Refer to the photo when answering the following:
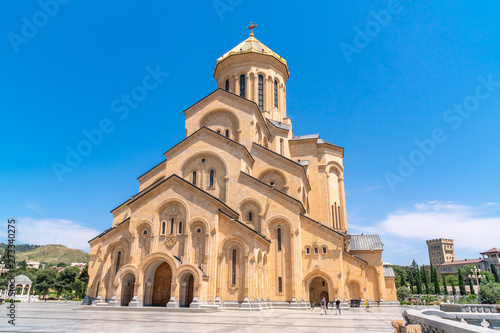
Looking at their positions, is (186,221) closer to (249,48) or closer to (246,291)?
(246,291)

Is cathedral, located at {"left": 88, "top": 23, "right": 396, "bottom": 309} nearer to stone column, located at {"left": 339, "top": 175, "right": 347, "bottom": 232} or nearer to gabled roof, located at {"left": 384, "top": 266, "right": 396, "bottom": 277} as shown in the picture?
gabled roof, located at {"left": 384, "top": 266, "right": 396, "bottom": 277}

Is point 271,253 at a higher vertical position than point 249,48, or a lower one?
lower

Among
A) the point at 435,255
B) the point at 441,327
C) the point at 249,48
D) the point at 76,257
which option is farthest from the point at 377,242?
the point at 76,257

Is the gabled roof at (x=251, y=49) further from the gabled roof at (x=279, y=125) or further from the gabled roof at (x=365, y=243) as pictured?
the gabled roof at (x=365, y=243)

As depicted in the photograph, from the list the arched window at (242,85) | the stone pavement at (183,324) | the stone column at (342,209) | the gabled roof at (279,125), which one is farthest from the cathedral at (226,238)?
the arched window at (242,85)

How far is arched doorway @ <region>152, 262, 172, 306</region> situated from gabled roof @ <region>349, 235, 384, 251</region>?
61.8ft

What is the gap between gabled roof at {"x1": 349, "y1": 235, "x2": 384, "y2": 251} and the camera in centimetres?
3234

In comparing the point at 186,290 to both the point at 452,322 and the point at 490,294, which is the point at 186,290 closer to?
the point at 452,322

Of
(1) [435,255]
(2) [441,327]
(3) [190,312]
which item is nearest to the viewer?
(2) [441,327]

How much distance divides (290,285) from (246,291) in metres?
4.06

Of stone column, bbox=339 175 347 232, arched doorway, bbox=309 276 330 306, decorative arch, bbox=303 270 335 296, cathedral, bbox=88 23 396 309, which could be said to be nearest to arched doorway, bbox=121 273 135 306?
cathedral, bbox=88 23 396 309

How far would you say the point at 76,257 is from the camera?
191000mm

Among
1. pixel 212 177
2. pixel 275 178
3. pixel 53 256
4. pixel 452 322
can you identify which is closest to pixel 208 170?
pixel 212 177

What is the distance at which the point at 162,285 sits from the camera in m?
22.4
